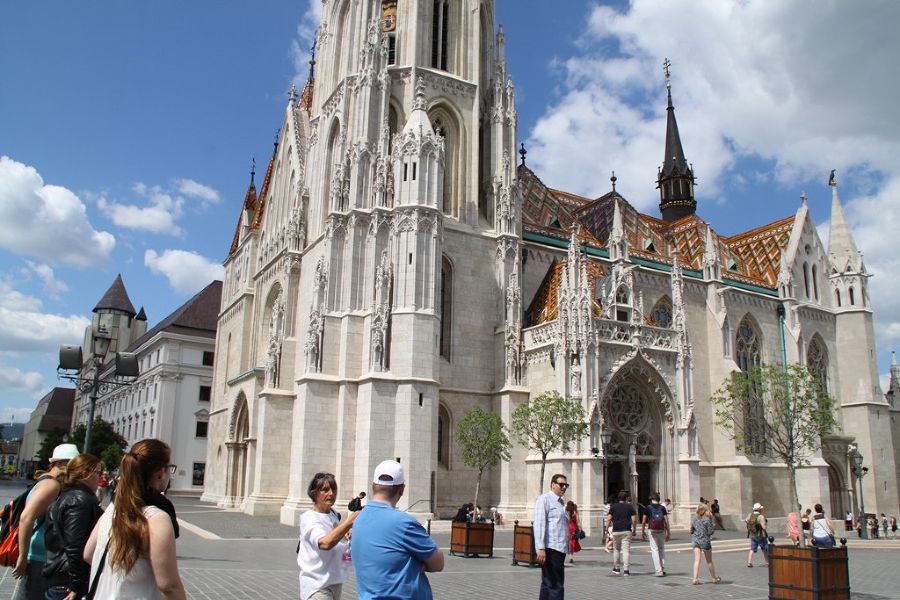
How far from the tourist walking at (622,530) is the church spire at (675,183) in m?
40.0

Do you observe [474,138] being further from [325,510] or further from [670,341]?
[325,510]

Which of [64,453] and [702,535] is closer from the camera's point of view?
[64,453]

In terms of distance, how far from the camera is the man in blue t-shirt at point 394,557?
423cm

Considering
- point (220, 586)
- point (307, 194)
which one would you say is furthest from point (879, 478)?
point (220, 586)

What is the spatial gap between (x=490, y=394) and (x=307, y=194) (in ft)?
41.2

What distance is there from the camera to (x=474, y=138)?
32.6 m

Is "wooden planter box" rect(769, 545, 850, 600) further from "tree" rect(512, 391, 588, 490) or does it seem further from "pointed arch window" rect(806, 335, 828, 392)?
"pointed arch window" rect(806, 335, 828, 392)

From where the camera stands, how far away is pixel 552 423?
79.0ft

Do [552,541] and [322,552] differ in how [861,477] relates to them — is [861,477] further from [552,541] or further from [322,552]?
[322,552]

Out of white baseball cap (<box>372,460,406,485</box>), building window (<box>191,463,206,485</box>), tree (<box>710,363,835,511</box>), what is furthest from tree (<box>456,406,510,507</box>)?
building window (<box>191,463,206,485</box>)

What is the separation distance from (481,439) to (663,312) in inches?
571

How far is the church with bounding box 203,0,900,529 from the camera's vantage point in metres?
27.1

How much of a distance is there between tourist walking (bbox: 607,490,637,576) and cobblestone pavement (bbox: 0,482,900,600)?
0.31m

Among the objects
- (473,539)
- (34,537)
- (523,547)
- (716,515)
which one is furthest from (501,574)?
(716,515)
